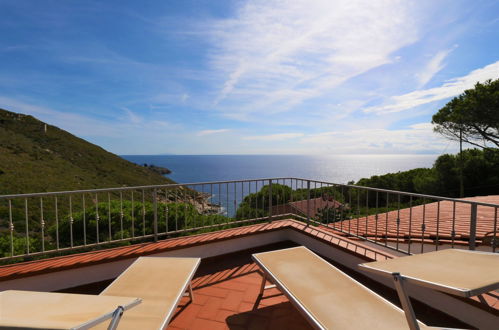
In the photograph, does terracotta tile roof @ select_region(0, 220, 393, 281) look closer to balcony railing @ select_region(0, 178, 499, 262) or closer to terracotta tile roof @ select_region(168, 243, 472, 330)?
balcony railing @ select_region(0, 178, 499, 262)

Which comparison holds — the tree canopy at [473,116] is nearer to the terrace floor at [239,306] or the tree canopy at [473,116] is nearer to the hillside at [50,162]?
the terrace floor at [239,306]

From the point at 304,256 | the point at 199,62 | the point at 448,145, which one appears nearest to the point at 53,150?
the point at 199,62

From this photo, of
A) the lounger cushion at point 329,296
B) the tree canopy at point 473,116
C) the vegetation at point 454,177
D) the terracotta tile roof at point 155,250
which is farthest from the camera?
the vegetation at point 454,177

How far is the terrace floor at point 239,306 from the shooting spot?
6.46 ft

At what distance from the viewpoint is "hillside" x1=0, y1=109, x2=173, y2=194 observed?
66.5ft

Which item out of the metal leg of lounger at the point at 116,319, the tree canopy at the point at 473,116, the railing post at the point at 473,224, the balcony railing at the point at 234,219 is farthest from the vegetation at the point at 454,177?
the metal leg of lounger at the point at 116,319

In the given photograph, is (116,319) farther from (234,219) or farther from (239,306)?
(234,219)

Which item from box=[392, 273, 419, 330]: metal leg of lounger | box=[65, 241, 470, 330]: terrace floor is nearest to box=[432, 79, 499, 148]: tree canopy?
box=[65, 241, 470, 330]: terrace floor

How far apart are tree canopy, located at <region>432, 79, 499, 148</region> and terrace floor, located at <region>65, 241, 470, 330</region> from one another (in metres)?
14.0

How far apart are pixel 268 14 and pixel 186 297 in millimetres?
4945

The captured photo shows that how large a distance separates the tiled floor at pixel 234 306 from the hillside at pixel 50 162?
21816mm

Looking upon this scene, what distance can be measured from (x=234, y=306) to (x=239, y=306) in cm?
5

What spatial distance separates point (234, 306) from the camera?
7.30ft

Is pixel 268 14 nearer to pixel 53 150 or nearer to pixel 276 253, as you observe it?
pixel 276 253
